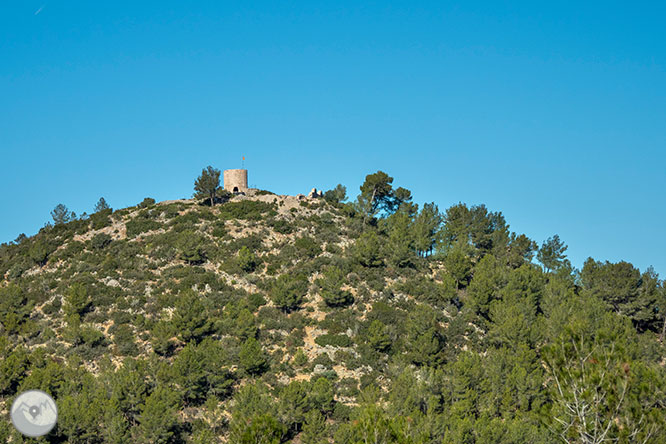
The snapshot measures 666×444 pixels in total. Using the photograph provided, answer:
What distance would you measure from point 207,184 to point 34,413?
52.1 m

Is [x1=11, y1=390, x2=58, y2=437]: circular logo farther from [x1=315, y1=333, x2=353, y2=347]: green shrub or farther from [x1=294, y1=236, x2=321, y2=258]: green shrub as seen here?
[x1=294, y1=236, x2=321, y2=258]: green shrub

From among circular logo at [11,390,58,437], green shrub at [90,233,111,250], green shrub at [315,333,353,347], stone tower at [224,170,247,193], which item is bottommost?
circular logo at [11,390,58,437]

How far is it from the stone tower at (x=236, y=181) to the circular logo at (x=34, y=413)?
59152 mm

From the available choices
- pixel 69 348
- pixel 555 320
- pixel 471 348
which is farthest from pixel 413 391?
pixel 69 348

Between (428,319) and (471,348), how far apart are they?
5417 mm

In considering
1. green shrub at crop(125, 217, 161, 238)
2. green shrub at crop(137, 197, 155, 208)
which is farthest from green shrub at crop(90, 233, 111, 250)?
green shrub at crop(137, 197, 155, 208)

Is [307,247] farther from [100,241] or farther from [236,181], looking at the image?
[236,181]

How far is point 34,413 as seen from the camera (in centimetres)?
4719

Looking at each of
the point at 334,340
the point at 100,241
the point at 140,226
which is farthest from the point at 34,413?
the point at 140,226

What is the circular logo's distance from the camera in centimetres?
4425

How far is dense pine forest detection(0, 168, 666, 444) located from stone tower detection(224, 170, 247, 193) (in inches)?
328

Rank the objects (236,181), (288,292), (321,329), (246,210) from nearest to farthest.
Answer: (321,329), (288,292), (246,210), (236,181)

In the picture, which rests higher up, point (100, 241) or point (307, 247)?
point (100, 241)

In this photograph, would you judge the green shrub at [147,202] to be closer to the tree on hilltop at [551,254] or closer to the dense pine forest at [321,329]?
the dense pine forest at [321,329]
